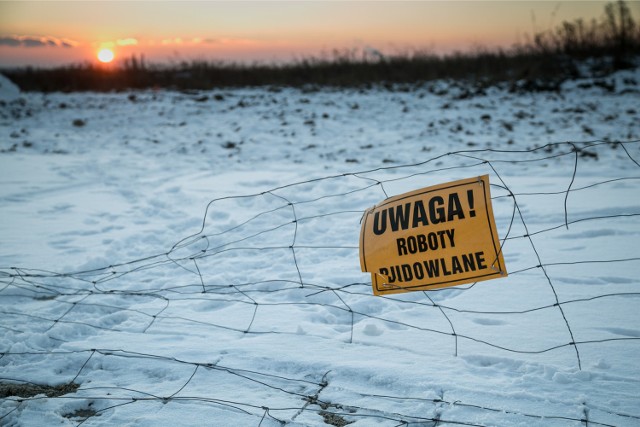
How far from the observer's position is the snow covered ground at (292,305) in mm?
2115

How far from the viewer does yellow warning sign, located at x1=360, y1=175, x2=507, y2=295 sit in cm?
219

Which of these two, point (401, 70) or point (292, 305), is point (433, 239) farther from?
point (401, 70)

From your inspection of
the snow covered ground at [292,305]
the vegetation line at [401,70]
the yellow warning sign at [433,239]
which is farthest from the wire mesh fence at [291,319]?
the vegetation line at [401,70]

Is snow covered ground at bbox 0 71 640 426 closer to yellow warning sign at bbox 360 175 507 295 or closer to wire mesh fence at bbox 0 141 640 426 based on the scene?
wire mesh fence at bbox 0 141 640 426

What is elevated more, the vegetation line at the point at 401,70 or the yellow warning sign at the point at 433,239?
the vegetation line at the point at 401,70

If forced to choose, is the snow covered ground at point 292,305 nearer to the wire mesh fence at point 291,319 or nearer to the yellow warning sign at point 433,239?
the wire mesh fence at point 291,319

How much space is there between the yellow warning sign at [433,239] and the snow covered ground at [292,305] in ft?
0.78

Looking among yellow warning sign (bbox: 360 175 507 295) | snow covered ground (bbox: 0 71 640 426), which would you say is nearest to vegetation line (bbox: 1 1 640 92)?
snow covered ground (bbox: 0 71 640 426)

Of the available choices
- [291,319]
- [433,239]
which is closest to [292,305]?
[291,319]

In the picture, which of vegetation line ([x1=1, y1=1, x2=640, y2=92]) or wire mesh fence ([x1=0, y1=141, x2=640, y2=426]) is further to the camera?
vegetation line ([x1=1, y1=1, x2=640, y2=92])

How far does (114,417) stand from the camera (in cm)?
206

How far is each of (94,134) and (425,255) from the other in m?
9.36

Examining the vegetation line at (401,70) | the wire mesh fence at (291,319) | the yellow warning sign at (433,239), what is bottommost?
the wire mesh fence at (291,319)

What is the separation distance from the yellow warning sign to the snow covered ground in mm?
238
